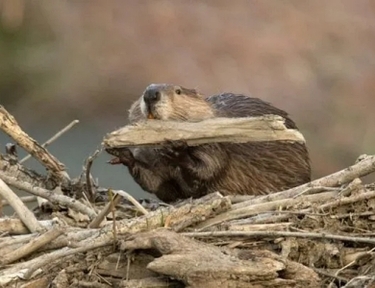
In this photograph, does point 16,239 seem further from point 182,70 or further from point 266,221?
point 182,70

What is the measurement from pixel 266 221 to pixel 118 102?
4.57ft

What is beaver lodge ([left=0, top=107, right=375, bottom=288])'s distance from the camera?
1.93 metres

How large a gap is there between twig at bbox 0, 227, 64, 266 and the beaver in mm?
354

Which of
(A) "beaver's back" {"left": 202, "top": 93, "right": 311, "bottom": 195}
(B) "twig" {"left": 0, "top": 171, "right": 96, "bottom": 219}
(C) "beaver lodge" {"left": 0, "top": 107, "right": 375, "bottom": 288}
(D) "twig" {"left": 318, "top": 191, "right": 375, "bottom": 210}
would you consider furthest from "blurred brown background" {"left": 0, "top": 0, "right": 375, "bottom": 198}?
(D) "twig" {"left": 318, "top": 191, "right": 375, "bottom": 210}

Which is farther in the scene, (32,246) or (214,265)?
(32,246)

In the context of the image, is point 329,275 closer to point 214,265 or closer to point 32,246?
point 214,265

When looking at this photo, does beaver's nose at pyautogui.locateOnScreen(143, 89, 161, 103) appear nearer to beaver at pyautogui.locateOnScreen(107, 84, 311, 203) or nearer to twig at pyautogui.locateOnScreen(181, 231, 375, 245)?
beaver at pyautogui.locateOnScreen(107, 84, 311, 203)

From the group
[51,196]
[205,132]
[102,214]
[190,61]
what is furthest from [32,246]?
[190,61]

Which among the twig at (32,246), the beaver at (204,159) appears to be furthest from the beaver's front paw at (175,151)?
the twig at (32,246)

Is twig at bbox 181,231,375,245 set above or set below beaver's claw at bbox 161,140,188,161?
below

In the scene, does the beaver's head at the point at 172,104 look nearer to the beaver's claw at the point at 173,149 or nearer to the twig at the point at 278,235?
the beaver's claw at the point at 173,149

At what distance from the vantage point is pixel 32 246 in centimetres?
204

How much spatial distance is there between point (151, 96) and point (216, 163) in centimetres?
26

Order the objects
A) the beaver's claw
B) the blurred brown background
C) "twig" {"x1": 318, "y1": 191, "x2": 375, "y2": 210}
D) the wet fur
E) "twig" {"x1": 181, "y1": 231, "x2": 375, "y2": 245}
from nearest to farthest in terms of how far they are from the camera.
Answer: "twig" {"x1": 181, "y1": 231, "x2": 375, "y2": 245}, "twig" {"x1": 318, "y1": 191, "x2": 375, "y2": 210}, the beaver's claw, the wet fur, the blurred brown background
